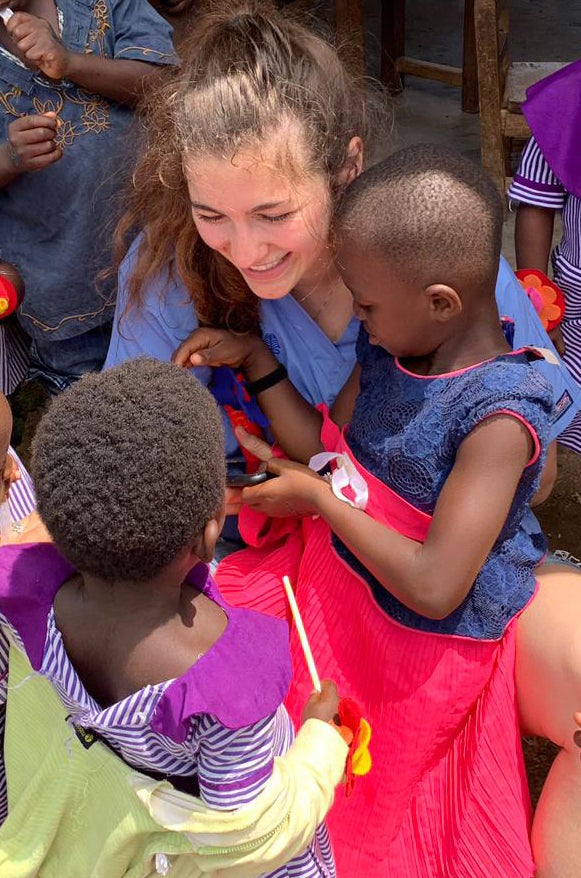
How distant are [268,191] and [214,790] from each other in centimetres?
94

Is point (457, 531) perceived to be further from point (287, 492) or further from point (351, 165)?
point (351, 165)

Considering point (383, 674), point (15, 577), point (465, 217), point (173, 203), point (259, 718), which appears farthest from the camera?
point (173, 203)

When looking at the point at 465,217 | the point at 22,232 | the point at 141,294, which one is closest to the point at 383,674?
the point at 465,217

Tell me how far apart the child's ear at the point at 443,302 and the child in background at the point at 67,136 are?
1001 millimetres

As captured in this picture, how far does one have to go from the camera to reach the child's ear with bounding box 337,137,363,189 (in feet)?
5.76

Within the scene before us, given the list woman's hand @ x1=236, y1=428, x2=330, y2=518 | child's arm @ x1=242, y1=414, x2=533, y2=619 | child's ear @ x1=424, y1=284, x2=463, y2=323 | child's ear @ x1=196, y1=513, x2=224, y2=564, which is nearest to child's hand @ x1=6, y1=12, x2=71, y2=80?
woman's hand @ x1=236, y1=428, x2=330, y2=518

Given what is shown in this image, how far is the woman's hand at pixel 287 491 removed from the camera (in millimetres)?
1684

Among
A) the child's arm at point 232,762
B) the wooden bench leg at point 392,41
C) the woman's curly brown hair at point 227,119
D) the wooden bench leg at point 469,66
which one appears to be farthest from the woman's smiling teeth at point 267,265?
the wooden bench leg at point 392,41

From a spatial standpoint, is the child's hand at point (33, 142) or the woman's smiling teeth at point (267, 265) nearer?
the woman's smiling teeth at point (267, 265)

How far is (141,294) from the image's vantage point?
1968 mm

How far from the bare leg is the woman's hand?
40cm

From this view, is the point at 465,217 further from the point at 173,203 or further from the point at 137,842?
the point at 137,842

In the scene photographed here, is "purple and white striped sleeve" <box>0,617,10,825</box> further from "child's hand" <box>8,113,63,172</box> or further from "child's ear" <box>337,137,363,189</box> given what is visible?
→ "child's hand" <box>8,113,63,172</box>

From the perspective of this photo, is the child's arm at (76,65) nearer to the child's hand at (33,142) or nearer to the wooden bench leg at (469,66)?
the child's hand at (33,142)
